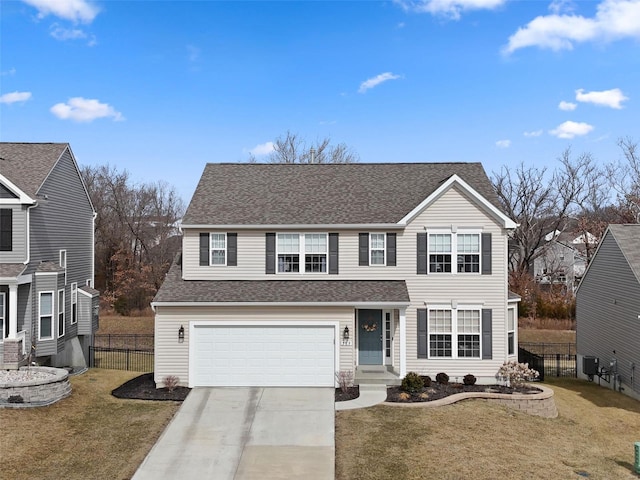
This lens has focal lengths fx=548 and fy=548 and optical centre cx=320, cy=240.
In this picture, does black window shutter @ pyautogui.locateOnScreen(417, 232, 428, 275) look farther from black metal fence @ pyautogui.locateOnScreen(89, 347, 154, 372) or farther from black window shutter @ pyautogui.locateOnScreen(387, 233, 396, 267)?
black metal fence @ pyautogui.locateOnScreen(89, 347, 154, 372)

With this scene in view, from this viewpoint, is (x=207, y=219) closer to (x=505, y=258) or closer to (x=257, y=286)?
(x=257, y=286)

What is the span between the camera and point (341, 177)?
2353 centimetres

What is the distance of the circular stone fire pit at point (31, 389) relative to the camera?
52.7ft

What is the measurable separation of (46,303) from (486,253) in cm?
1689

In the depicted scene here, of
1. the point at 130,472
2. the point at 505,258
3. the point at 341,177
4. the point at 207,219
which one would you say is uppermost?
the point at 341,177

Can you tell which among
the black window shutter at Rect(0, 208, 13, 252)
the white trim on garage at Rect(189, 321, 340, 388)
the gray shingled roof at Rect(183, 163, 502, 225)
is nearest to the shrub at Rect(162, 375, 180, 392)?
the white trim on garage at Rect(189, 321, 340, 388)

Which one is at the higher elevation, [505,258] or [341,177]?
[341,177]

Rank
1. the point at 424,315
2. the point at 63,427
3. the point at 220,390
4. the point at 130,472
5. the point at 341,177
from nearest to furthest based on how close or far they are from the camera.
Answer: the point at 130,472
the point at 63,427
the point at 220,390
the point at 424,315
the point at 341,177

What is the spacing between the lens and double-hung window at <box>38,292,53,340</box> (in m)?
21.1

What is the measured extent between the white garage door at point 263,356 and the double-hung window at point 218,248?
2803 millimetres

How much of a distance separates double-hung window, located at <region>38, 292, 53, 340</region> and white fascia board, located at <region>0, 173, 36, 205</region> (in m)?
3.61

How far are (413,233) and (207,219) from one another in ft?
25.6

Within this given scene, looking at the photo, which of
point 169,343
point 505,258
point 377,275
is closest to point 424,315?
point 377,275

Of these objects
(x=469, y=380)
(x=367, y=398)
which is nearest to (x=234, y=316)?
(x=367, y=398)
